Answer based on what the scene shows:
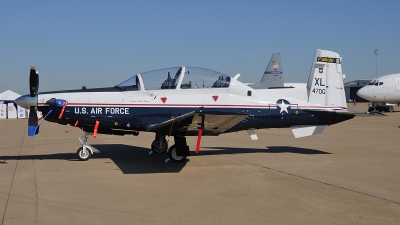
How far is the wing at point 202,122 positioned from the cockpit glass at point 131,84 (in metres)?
0.99

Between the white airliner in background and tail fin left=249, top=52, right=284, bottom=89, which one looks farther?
the white airliner in background

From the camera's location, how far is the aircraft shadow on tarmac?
9039 millimetres

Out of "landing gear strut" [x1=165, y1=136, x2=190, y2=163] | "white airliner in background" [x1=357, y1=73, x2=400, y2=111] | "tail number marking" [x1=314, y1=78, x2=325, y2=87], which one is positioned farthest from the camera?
"white airliner in background" [x1=357, y1=73, x2=400, y2=111]

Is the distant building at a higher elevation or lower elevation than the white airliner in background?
higher

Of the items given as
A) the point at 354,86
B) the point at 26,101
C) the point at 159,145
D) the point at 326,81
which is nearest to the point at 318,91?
the point at 326,81

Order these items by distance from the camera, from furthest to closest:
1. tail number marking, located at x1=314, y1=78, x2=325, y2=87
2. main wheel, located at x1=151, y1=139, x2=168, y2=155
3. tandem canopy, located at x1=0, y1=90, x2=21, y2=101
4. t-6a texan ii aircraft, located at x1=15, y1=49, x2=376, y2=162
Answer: tandem canopy, located at x1=0, y1=90, x2=21, y2=101, tail number marking, located at x1=314, y1=78, x2=325, y2=87, main wheel, located at x1=151, y1=139, x2=168, y2=155, t-6a texan ii aircraft, located at x1=15, y1=49, x2=376, y2=162

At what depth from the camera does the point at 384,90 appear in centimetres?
3466

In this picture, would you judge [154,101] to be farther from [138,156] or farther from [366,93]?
[366,93]

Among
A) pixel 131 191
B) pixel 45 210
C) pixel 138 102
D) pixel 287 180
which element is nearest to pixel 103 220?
pixel 45 210

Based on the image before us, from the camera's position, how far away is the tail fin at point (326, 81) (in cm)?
1132

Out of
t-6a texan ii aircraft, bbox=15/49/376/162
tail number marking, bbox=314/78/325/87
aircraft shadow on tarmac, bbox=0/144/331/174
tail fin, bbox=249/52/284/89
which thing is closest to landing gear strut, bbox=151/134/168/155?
aircraft shadow on tarmac, bbox=0/144/331/174

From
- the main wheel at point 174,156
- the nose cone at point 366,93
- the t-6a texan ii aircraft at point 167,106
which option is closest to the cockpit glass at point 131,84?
the t-6a texan ii aircraft at point 167,106

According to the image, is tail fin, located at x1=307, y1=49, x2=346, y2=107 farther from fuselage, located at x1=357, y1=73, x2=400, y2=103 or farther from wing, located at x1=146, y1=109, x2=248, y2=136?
fuselage, located at x1=357, y1=73, x2=400, y2=103

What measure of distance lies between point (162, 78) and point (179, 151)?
1724 mm
